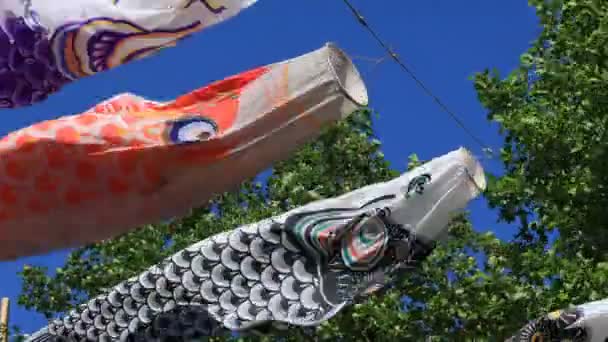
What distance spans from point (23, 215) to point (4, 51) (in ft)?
2.82

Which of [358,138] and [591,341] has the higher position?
[358,138]

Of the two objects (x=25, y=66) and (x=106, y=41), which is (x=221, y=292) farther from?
(x=25, y=66)

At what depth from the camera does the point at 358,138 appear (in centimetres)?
1302

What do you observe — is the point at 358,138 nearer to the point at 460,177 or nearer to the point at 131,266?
the point at 131,266

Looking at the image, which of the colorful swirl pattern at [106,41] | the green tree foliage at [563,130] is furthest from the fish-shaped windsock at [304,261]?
the green tree foliage at [563,130]

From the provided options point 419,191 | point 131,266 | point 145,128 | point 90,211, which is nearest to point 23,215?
point 90,211

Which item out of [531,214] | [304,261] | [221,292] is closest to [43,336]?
[221,292]

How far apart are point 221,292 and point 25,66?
1.56 metres

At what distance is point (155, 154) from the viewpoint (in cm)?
658

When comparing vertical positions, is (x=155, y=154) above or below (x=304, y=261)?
above

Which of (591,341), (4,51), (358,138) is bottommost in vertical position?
(591,341)

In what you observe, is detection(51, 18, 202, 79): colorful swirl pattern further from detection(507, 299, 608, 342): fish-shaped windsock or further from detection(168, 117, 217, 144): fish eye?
detection(507, 299, 608, 342): fish-shaped windsock

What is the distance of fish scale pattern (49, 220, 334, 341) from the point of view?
641 cm

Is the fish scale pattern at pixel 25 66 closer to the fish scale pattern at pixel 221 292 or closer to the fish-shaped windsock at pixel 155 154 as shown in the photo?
the fish-shaped windsock at pixel 155 154
